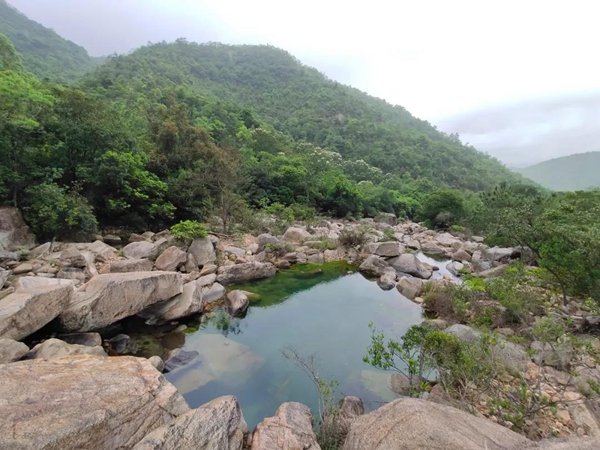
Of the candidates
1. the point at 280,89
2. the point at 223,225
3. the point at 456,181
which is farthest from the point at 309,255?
the point at 280,89

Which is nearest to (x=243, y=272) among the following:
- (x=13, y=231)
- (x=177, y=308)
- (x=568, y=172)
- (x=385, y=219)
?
(x=177, y=308)

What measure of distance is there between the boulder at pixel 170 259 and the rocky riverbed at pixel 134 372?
0.03 metres

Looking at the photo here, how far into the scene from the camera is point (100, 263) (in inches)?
417

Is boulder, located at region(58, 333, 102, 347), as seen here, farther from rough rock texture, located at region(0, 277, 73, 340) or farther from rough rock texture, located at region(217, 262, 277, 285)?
rough rock texture, located at region(217, 262, 277, 285)

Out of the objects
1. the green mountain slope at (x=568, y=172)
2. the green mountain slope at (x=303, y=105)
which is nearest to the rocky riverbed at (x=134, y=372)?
the green mountain slope at (x=303, y=105)

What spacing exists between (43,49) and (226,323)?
275ft

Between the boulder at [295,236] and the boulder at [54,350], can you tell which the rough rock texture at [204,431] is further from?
the boulder at [295,236]

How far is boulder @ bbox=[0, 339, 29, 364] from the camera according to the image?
4.88 m

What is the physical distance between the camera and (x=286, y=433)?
13.3 ft

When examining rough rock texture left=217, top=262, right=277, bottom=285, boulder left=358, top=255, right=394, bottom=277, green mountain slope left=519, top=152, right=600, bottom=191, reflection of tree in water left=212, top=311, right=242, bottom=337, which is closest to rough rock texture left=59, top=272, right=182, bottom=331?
reflection of tree in water left=212, top=311, right=242, bottom=337

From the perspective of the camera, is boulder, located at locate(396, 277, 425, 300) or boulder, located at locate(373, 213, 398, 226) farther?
boulder, located at locate(373, 213, 398, 226)

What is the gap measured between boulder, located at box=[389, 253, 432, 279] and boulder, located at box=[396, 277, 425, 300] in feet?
6.77

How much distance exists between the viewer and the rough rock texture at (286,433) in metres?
3.83

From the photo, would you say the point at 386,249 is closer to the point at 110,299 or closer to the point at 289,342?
the point at 289,342
